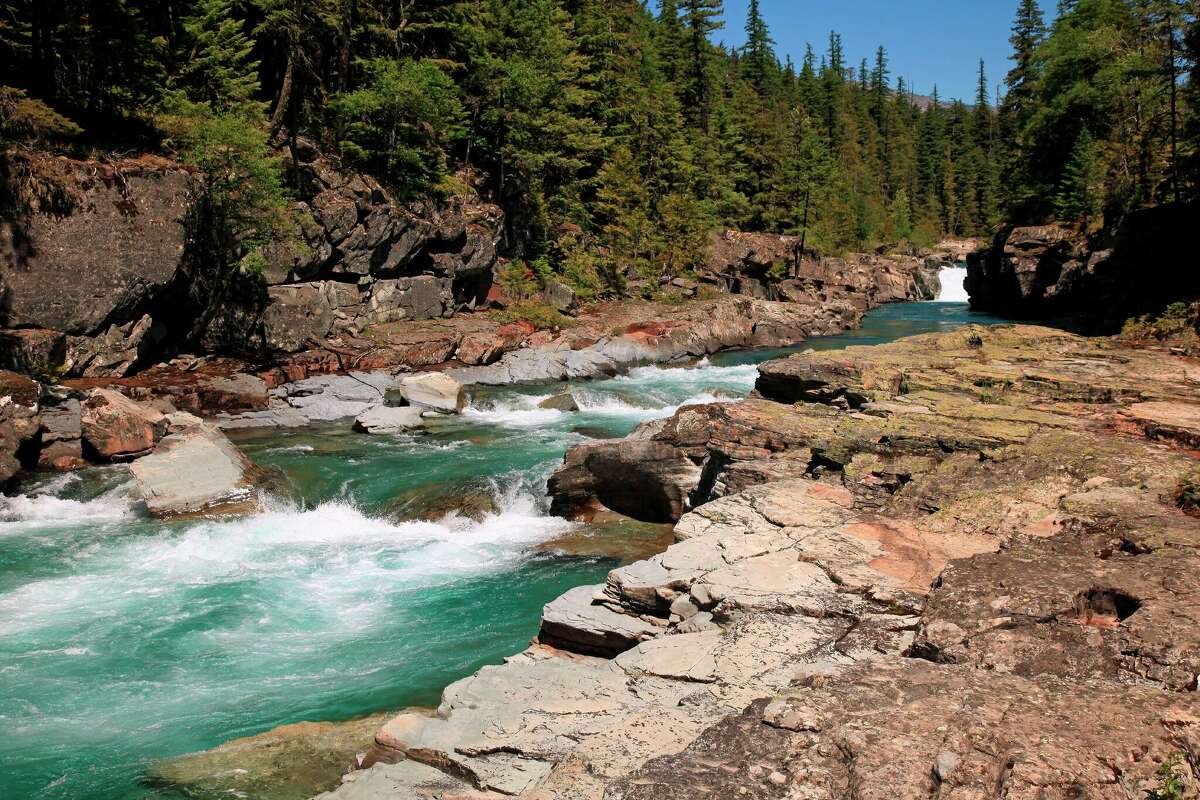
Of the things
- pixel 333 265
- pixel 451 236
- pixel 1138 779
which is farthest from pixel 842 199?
pixel 1138 779

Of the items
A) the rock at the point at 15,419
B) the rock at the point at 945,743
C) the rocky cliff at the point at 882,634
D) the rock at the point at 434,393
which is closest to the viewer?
the rock at the point at 945,743

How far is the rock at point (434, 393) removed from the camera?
23234mm

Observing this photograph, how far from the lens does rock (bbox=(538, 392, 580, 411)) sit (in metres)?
24.5

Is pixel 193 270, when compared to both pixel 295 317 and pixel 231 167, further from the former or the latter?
pixel 295 317

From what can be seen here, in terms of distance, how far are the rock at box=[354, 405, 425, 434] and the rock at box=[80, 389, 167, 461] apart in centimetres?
481

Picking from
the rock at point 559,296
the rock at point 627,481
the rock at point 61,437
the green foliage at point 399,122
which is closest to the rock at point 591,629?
the rock at point 627,481

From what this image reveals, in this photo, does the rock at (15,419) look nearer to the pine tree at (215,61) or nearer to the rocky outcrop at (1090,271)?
the pine tree at (215,61)

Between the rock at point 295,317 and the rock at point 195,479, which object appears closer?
the rock at point 195,479

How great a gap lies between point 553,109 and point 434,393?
76.8 ft

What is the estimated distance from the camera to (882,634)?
6902mm

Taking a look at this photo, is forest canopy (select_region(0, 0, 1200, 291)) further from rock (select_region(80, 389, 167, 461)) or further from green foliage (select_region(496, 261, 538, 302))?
rock (select_region(80, 389, 167, 461))

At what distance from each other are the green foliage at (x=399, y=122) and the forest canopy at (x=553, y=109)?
102mm

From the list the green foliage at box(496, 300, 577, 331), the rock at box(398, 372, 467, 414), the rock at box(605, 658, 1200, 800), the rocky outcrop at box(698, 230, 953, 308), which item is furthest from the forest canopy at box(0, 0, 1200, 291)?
the rock at box(605, 658, 1200, 800)

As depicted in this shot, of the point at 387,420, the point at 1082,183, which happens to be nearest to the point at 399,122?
the point at 387,420
